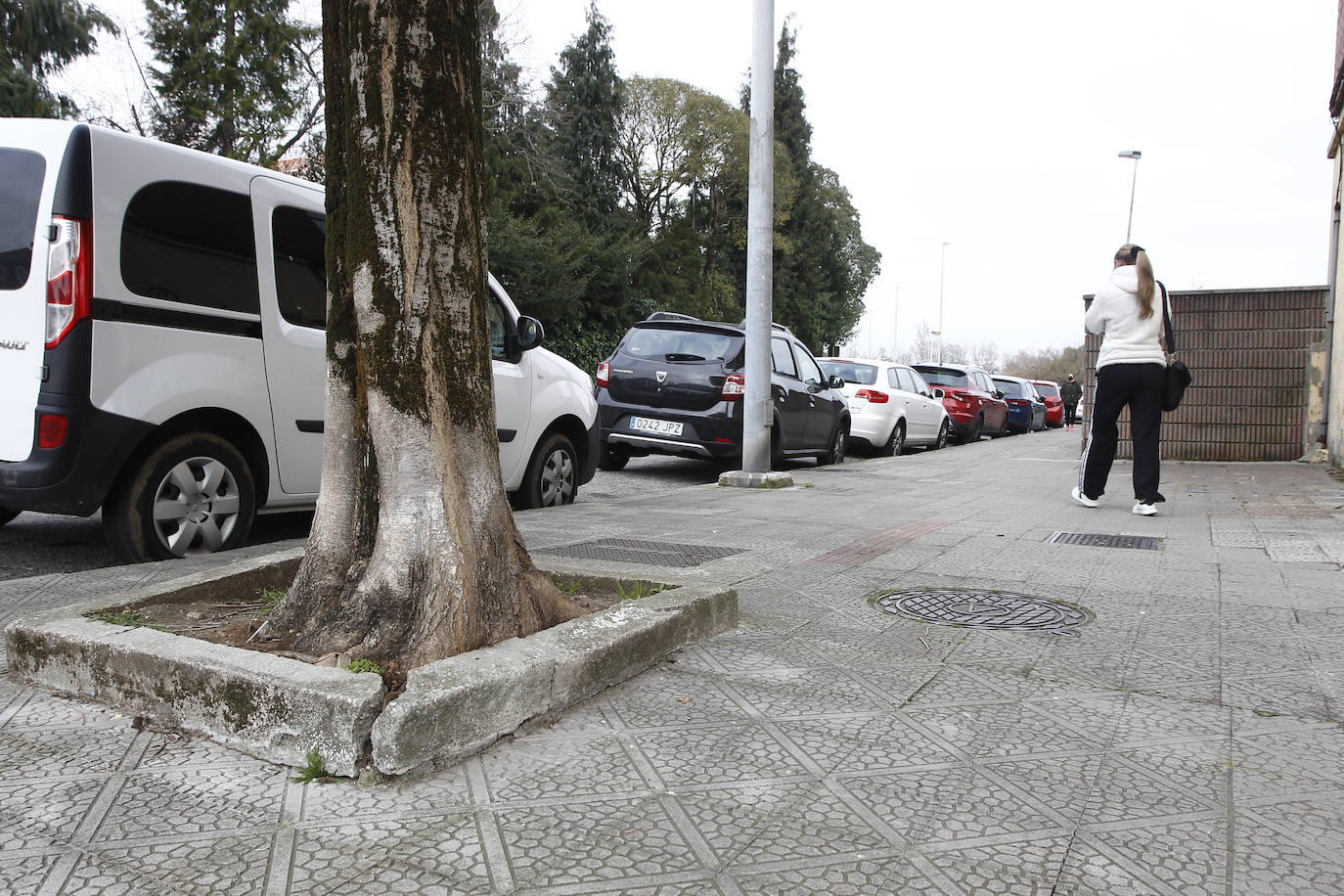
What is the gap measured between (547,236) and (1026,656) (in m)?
23.6

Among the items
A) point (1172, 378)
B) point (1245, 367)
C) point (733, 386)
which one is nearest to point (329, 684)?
point (1172, 378)

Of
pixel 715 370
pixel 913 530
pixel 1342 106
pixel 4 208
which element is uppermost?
pixel 1342 106

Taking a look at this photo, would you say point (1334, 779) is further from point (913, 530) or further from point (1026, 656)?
point (913, 530)

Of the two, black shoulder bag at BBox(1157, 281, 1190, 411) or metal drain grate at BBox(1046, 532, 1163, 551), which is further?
black shoulder bag at BBox(1157, 281, 1190, 411)

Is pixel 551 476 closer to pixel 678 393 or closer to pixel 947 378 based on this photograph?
pixel 678 393

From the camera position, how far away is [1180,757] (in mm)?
2689

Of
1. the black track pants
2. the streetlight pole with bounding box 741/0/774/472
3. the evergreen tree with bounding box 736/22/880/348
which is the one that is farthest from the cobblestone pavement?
the evergreen tree with bounding box 736/22/880/348

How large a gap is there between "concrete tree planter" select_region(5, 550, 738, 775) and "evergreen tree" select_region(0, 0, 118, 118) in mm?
21431

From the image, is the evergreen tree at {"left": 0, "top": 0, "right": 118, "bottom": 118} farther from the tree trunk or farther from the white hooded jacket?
the tree trunk

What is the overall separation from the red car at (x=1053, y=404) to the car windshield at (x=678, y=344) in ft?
84.9

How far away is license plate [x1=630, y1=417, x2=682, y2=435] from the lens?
10859 mm

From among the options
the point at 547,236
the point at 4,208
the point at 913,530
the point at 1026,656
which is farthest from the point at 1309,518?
the point at 547,236

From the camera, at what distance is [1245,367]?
469 inches

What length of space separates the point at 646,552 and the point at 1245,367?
371 inches
